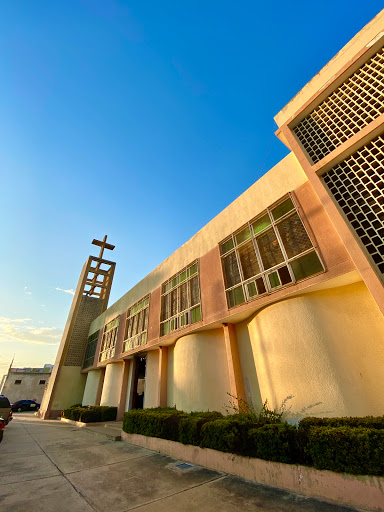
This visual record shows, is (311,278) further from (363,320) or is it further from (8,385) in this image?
(8,385)

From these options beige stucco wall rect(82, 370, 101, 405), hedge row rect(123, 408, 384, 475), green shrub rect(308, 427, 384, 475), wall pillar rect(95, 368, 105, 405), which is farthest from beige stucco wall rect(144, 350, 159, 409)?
green shrub rect(308, 427, 384, 475)

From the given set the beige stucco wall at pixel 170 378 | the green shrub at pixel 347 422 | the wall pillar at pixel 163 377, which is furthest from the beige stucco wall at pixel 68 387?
the green shrub at pixel 347 422

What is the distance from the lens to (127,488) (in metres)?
4.51

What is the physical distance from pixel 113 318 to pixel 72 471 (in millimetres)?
14415

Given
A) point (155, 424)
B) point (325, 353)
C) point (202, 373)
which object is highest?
point (202, 373)

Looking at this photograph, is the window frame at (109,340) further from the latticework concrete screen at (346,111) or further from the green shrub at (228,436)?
the latticework concrete screen at (346,111)

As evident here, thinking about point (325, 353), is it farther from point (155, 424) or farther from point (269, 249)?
point (155, 424)

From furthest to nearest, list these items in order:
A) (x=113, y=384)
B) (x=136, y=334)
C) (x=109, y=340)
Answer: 1. (x=109, y=340)
2. (x=113, y=384)
3. (x=136, y=334)

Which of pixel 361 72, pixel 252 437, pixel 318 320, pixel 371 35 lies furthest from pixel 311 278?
pixel 371 35

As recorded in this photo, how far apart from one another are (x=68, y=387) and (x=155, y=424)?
18.8 metres

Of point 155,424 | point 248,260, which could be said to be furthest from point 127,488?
point 248,260

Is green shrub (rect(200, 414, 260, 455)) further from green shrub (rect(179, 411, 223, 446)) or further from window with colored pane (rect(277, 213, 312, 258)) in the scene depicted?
window with colored pane (rect(277, 213, 312, 258))

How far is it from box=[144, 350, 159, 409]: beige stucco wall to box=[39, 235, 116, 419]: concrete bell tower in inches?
529

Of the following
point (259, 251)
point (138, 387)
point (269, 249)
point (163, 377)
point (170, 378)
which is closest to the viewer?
point (269, 249)
